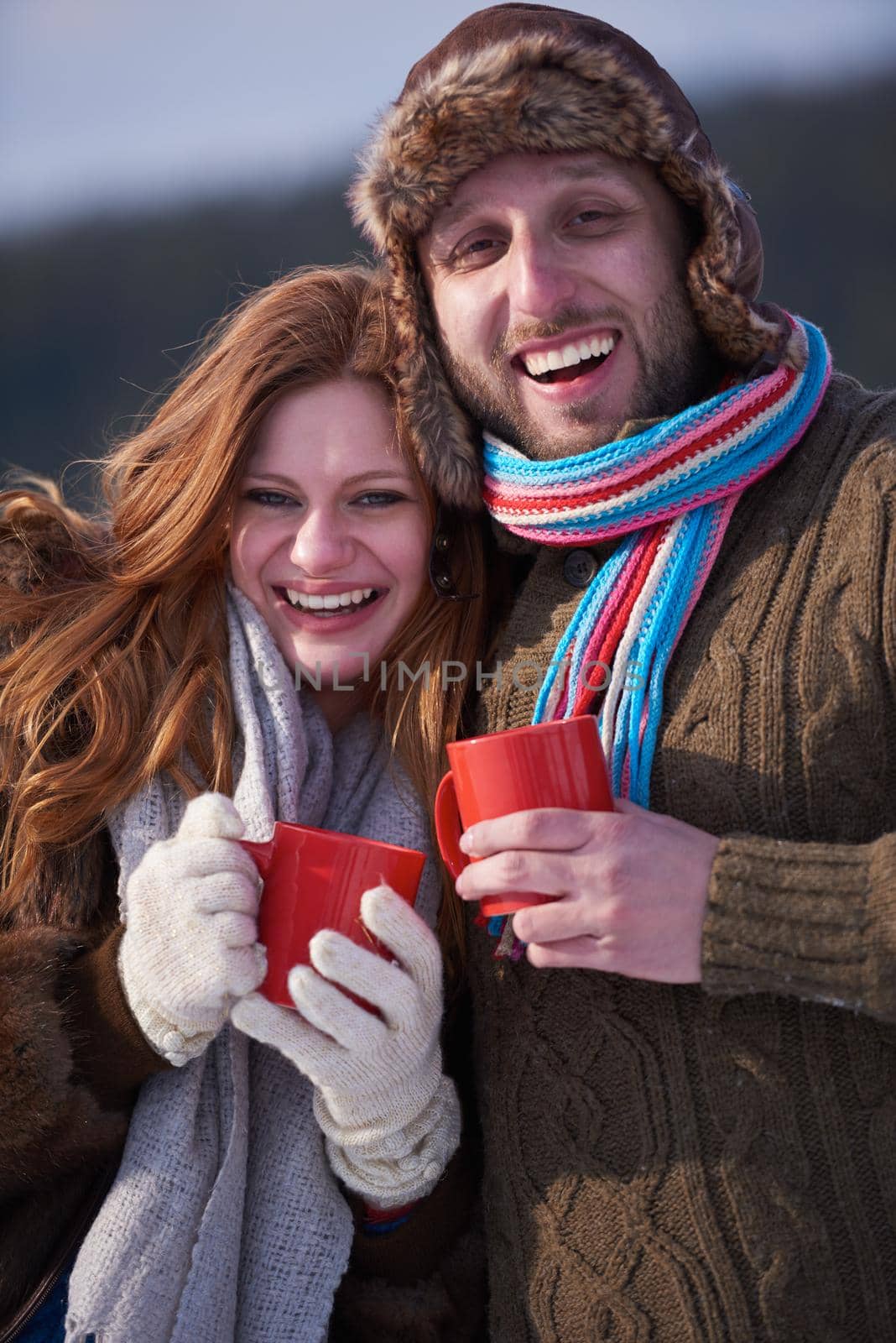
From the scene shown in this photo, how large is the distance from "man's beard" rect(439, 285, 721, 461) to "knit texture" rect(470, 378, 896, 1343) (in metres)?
0.25

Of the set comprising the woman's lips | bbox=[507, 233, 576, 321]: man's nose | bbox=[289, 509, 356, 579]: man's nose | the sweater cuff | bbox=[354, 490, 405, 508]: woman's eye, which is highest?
bbox=[507, 233, 576, 321]: man's nose

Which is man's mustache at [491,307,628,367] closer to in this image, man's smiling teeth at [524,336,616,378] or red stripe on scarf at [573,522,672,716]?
man's smiling teeth at [524,336,616,378]

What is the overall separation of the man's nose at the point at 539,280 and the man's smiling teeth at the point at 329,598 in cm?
49

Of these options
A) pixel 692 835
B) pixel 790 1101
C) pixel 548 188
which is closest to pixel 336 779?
pixel 692 835

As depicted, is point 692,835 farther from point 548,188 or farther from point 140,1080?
point 548,188

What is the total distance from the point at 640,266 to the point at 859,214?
316 centimetres

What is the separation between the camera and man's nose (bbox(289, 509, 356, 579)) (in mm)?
1701

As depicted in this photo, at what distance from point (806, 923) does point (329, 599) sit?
88 centimetres

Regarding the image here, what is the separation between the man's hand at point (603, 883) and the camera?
126 cm

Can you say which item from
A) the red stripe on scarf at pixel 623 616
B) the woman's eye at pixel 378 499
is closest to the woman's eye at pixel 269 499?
the woman's eye at pixel 378 499

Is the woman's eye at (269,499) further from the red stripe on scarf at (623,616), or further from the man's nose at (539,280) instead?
the red stripe on scarf at (623,616)

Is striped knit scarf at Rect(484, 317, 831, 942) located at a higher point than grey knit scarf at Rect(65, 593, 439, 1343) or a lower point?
higher

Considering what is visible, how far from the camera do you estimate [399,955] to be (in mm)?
1335

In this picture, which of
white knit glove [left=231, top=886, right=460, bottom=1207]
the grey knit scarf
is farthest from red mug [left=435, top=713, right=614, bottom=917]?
the grey knit scarf
